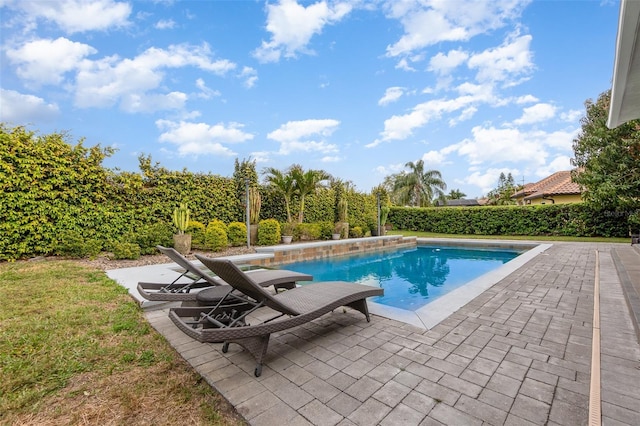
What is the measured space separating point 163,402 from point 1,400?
3.80 feet

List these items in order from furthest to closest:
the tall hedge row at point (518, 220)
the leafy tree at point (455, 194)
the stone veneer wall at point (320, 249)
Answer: the leafy tree at point (455, 194) → the tall hedge row at point (518, 220) → the stone veneer wall at point (320, 249)

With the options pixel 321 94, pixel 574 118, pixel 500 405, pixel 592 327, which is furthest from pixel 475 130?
pixel 500 405

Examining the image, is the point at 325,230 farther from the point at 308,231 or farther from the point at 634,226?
the point at 634,226

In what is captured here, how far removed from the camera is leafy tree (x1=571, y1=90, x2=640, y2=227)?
40.1 feet

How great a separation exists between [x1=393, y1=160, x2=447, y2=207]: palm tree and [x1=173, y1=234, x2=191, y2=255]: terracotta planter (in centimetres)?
2391

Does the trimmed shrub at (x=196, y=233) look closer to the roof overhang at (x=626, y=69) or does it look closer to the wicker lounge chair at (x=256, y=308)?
the wicker lounge chair at (x=256, y=308)

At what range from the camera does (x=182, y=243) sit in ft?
30.3

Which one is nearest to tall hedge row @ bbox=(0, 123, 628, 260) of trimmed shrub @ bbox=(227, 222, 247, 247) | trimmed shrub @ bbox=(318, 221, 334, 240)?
trimmed shrub @ bbox=(227, 222, 247, 247)

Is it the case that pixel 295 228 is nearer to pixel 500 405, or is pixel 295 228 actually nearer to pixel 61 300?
pixel 61 300

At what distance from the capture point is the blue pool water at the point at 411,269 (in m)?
6.63

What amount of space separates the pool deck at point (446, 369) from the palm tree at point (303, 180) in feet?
33.3

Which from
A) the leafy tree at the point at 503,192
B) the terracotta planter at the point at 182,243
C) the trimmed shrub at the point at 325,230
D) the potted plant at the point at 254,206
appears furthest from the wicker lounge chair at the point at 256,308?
the leafy tree at the point at 503,192

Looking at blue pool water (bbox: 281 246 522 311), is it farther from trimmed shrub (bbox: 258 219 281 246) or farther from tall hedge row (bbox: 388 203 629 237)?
tall hedge row (bbox: 388 203 629 237)

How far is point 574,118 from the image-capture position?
48.9 feet
